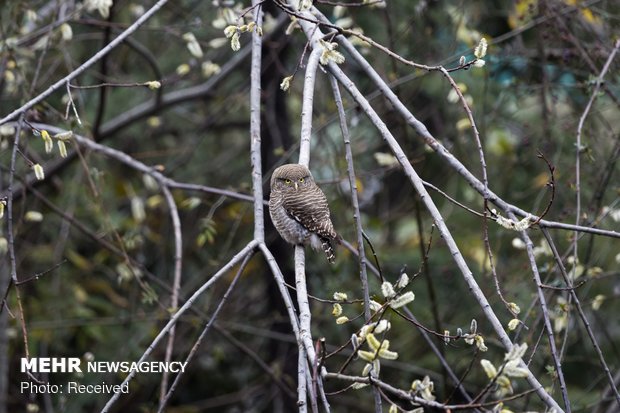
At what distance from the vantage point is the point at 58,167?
522cm

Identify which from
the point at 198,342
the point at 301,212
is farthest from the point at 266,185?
the point at 198,342

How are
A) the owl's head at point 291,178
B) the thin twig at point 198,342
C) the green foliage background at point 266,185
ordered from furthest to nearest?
the green foliage background at point 266,185, the owl's head at point 291,178, the thin twig at point 198,342

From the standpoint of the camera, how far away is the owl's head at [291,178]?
3538 millimetres

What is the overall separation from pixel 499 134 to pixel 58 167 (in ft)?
11.2

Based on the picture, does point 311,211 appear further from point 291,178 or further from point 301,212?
point 291,178

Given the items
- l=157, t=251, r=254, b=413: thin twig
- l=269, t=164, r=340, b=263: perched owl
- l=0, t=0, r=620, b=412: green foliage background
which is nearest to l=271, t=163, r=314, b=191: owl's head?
l=269, t=164, r=340, b=263: perched owl

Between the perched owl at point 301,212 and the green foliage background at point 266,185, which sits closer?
the perched owl at point 301,212

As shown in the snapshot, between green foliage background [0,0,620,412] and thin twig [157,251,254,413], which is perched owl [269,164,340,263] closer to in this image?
green foliage background [0,0,620,412]

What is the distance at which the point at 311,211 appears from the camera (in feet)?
12.3

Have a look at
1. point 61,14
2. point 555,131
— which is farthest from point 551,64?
point 61,14

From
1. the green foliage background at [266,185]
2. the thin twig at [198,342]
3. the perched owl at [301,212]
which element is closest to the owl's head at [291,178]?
the perched owl at [301,212]

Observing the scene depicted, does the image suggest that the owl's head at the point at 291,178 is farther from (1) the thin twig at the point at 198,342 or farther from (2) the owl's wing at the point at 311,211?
(1) the thin twig at the point at 198,342

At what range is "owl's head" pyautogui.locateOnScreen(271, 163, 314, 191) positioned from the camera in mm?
3538

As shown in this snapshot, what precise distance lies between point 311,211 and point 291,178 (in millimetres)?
189
